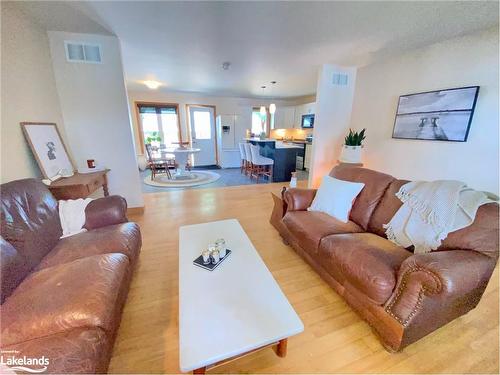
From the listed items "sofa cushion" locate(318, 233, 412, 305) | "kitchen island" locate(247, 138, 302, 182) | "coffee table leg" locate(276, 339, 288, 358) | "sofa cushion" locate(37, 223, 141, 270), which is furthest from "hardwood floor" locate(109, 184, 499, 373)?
"kitchen island" locate(247, 138, 302, 182)

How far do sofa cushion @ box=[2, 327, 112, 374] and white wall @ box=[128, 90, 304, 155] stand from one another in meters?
6.37

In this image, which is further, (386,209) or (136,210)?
(136,210)

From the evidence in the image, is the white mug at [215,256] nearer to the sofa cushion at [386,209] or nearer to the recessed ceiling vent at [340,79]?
the sofa cushion at [386,209]

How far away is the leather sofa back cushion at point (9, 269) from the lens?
110 centimetres

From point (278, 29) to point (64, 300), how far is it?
292 cm

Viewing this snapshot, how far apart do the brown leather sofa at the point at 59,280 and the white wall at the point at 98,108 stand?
131 centimetres

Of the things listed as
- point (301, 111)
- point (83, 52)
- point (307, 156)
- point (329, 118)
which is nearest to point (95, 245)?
point (83, 52)

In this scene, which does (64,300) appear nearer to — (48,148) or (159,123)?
(48,148)

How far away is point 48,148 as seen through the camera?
7.48 feet

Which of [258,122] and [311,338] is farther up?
[258,122]

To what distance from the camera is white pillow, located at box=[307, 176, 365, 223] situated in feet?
6.53

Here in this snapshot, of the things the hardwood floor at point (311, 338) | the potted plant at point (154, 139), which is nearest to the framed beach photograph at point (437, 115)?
the hardwood floor at point (311, 338)

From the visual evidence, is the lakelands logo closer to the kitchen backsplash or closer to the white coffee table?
the white coffee table

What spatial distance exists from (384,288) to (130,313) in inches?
66.6
